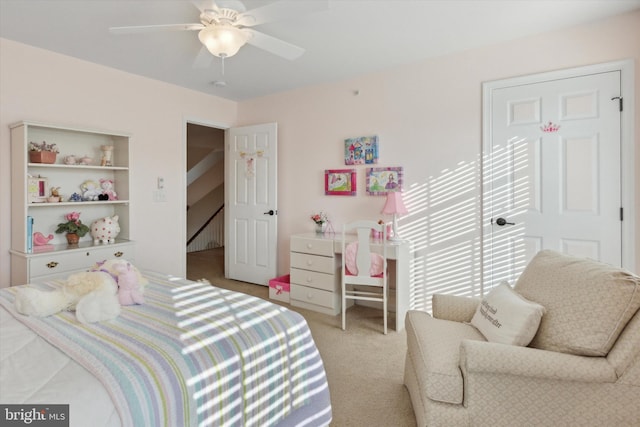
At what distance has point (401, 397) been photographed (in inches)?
78.3

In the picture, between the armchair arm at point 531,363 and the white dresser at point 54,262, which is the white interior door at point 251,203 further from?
the armchair arm at point 531,363

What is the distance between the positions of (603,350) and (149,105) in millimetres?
4269

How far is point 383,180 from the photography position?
11.7ft

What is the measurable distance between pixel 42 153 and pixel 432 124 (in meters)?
3.46

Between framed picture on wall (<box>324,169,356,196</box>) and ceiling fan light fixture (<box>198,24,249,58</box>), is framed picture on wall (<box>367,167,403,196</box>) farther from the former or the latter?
ceiling fan light fixture (<box>198,24,249,58</box>)

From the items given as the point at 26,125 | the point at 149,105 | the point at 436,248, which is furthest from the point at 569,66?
the point at 26,125

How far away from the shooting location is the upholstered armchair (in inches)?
50.6

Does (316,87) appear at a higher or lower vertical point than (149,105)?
higher

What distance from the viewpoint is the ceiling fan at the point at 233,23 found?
1.82 m

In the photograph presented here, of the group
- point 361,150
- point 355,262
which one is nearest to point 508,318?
point 355,262

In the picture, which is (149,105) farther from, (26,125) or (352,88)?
(352,88)

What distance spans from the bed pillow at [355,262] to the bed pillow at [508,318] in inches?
48.5

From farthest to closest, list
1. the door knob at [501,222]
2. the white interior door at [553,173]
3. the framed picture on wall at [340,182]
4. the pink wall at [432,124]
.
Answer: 1. the framed picture on wall at [340,182]
2. the door knob at [501,222]
3. the pink wall at [432,124]
4. the white interior door at [553,173]

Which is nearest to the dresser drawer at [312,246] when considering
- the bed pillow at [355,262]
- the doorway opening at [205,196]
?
the bed pillow at [355,262]
